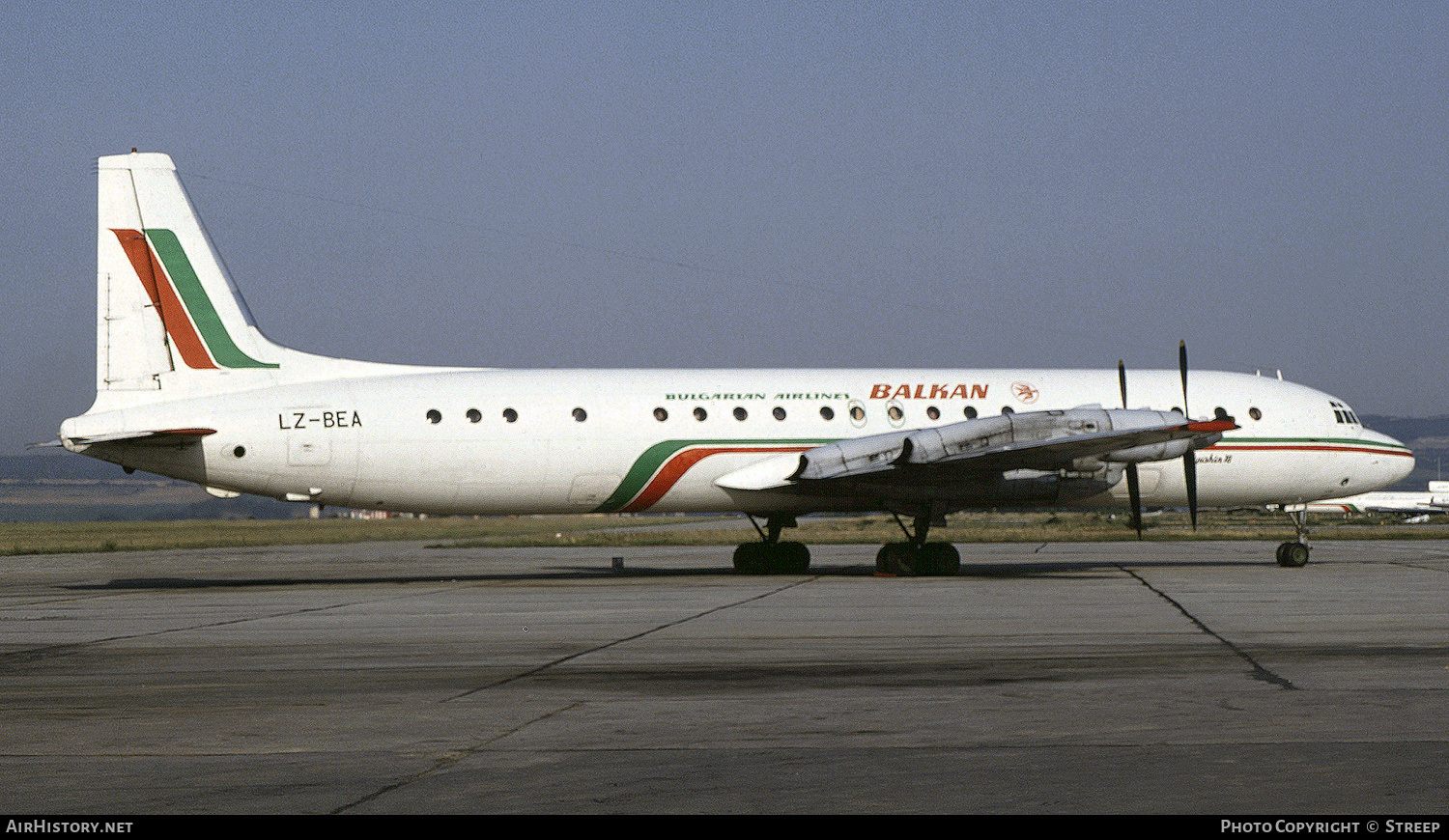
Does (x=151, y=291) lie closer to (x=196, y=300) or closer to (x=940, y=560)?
(x=196, y=300)

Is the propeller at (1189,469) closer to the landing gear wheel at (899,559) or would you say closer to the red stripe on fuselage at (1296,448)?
the red stripe on fuselage at (1296,448)

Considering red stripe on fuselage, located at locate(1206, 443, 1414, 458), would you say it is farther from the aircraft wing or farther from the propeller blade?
the propeller blade

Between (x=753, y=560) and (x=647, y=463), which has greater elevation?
(x=647, y=463)

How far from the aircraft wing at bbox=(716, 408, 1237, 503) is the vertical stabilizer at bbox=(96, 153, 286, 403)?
1036 centimetres

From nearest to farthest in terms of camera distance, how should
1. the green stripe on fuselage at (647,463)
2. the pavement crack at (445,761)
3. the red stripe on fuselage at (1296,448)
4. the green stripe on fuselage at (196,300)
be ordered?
1. the pavement crack at (445,761)
2. the green stripe on fuselage at (196,300)
3. the green stripe on fuselage at (647,463)
4. the red stripe on fuselage at (1296,448)

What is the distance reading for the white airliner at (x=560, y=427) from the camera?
83.4 ft

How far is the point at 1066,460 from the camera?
86.3ft

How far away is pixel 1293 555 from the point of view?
1152 inches

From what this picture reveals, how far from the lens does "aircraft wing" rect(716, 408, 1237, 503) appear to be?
998 inches

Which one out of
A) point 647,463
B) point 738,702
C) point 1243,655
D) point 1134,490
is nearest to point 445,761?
point 738,702

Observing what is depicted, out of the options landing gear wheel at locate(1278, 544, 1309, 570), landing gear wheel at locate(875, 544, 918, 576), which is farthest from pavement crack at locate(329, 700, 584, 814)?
landing gear wheel at locate(1278, 544, 1309, 570)

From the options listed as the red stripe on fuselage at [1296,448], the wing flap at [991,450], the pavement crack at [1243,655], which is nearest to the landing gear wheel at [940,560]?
the wing flap at [991,450]

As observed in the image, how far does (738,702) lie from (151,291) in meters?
18.9

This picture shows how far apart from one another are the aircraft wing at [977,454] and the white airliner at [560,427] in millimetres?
45
